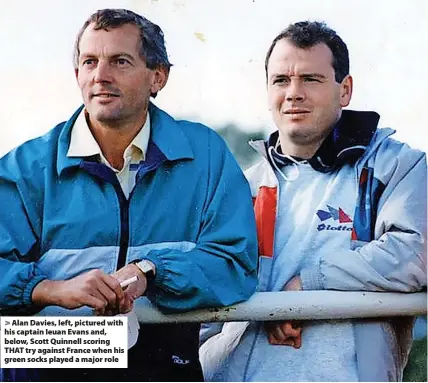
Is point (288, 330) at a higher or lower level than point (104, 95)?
lower

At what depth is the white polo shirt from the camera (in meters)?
2.92

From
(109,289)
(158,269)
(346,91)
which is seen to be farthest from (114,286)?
(346,91)

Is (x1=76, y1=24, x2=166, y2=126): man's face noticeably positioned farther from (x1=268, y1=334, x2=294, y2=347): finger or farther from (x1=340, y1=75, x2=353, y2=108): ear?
(x1=268, y1=334, x2=294, y2=347): finger

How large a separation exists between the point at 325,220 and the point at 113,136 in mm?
605

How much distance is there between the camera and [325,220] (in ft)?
9.68

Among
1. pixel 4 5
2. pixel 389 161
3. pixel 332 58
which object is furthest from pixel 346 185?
A: pixel 4 5

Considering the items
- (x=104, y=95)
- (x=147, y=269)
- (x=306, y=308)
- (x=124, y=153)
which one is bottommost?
(x=306, y=308)

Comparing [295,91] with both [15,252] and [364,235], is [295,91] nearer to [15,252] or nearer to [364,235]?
[364,235]

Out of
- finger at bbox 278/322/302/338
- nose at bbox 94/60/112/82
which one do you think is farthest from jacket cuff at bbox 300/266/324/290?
nose at bbox 94/60/112/82

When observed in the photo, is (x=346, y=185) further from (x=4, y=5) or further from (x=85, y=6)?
(x=4, y=5)

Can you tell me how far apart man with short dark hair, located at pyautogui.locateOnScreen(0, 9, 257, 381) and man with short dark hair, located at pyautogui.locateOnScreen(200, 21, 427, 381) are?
89mm

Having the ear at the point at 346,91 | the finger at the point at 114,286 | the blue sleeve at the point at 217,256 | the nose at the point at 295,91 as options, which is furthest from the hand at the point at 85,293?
the ear at the point at 346,91
